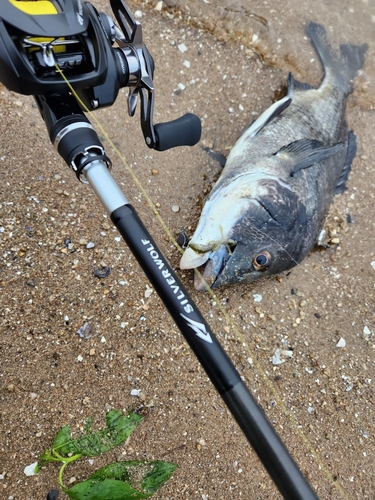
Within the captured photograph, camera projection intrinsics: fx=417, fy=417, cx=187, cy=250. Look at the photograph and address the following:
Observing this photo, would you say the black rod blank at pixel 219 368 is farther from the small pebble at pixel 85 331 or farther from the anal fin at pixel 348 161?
the anal fin at pixel 348 161

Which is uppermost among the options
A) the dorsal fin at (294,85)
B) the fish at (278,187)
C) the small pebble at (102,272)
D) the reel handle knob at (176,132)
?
the reel handle knob at (176,132)

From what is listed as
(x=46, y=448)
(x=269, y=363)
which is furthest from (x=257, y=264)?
(x=46, y=448)

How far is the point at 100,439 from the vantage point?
7.61 feet

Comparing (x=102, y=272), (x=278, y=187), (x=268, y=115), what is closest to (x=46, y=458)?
(x=102, y=272)

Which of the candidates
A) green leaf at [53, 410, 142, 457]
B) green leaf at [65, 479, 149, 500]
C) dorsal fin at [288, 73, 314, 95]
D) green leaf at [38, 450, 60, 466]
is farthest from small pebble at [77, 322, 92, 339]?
dorsal fin at [288, 73, 314, 95]

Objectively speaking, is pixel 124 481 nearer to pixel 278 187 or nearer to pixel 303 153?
pixel 278 187

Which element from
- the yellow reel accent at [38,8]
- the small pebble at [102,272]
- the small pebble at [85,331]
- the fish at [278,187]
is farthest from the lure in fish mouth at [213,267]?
the yellow reel accent at [38,8]

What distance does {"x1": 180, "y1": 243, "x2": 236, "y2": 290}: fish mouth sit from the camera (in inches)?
110

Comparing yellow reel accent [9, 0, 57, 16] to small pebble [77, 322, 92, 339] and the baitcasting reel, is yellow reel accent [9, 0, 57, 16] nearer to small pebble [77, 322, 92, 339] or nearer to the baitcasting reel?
the baitcasting reel

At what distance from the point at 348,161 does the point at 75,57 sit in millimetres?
2909

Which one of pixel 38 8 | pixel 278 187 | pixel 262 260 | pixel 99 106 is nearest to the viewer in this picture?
pixel 38 8

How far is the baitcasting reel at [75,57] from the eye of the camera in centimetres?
151

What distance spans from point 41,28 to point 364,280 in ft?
9.77

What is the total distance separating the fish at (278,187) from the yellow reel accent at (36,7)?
1.60 m
